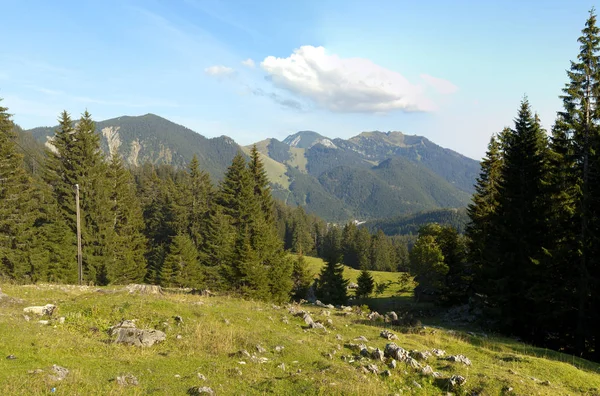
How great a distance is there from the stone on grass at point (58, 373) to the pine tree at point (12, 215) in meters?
32.7

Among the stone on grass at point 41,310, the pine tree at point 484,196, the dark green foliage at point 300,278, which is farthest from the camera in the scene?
the dark green foliage at point 300,278

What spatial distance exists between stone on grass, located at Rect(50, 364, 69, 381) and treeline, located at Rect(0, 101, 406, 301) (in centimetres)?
1972

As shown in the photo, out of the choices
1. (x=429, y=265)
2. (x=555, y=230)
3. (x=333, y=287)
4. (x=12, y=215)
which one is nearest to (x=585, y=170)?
(x=555, y=230)

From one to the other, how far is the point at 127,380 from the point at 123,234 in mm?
43686

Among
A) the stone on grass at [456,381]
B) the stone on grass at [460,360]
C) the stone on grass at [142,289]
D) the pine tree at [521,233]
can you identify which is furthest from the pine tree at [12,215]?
the pine tree at [521,233]

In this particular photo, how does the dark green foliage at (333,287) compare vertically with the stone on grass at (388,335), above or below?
below

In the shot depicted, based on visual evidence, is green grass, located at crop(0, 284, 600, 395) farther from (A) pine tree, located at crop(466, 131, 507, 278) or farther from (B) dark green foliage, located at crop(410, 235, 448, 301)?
(B) dark green foliage, located at crop(410, 235, 448, 301)

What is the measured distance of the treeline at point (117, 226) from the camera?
107ft

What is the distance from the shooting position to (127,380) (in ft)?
27.9

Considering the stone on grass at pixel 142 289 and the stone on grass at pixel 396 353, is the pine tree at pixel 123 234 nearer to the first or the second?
the stone on grass at pixel 142 289

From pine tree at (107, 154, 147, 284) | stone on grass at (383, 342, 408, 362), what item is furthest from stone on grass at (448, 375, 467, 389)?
pine tree at (107, 154, 147, 284)

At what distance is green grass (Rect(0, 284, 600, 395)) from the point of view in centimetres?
861

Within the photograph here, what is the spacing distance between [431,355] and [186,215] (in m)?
50.8

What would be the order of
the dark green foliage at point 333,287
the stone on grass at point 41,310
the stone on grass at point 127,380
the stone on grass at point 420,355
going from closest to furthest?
the stone on grass at point 127,380
the stone on grass at point 420,355
the stone on grass at point 41,310
the dark green foliage at point 333,287
